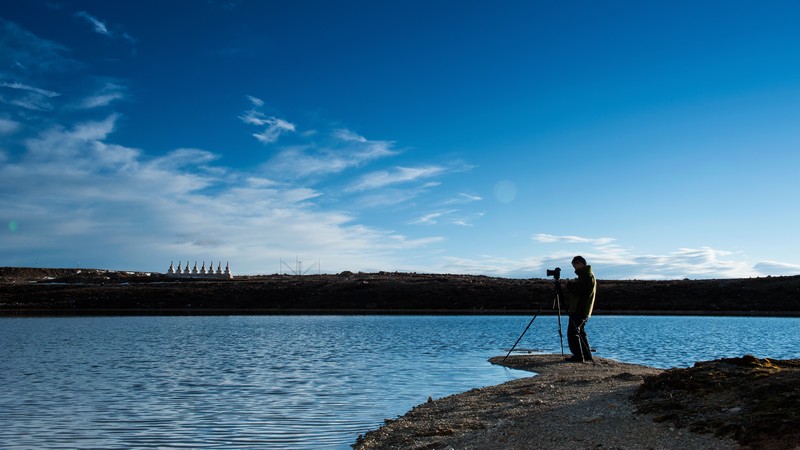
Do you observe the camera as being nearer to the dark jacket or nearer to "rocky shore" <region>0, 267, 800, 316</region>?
the dark jacket

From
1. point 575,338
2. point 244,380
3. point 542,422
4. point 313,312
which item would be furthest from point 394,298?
point 542,422

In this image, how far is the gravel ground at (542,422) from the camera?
334 inches

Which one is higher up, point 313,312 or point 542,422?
point 542,422

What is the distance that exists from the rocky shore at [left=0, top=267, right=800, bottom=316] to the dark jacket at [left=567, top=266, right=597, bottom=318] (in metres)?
53.6

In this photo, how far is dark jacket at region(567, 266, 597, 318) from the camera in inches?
744

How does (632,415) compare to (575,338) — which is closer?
(632,415)

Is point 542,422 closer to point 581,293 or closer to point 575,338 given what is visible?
point 581,293

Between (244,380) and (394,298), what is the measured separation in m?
67.2

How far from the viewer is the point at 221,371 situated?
21.0m

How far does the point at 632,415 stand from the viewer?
969cm

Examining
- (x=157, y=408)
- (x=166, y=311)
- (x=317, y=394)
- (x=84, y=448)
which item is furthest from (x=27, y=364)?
(x=166, y=311)

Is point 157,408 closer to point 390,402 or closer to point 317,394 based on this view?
point 317,394

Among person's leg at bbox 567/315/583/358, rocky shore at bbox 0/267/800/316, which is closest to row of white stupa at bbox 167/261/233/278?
rocky shore at bbox 0/267/800/316

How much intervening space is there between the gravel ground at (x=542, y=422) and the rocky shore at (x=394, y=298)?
194 ft
